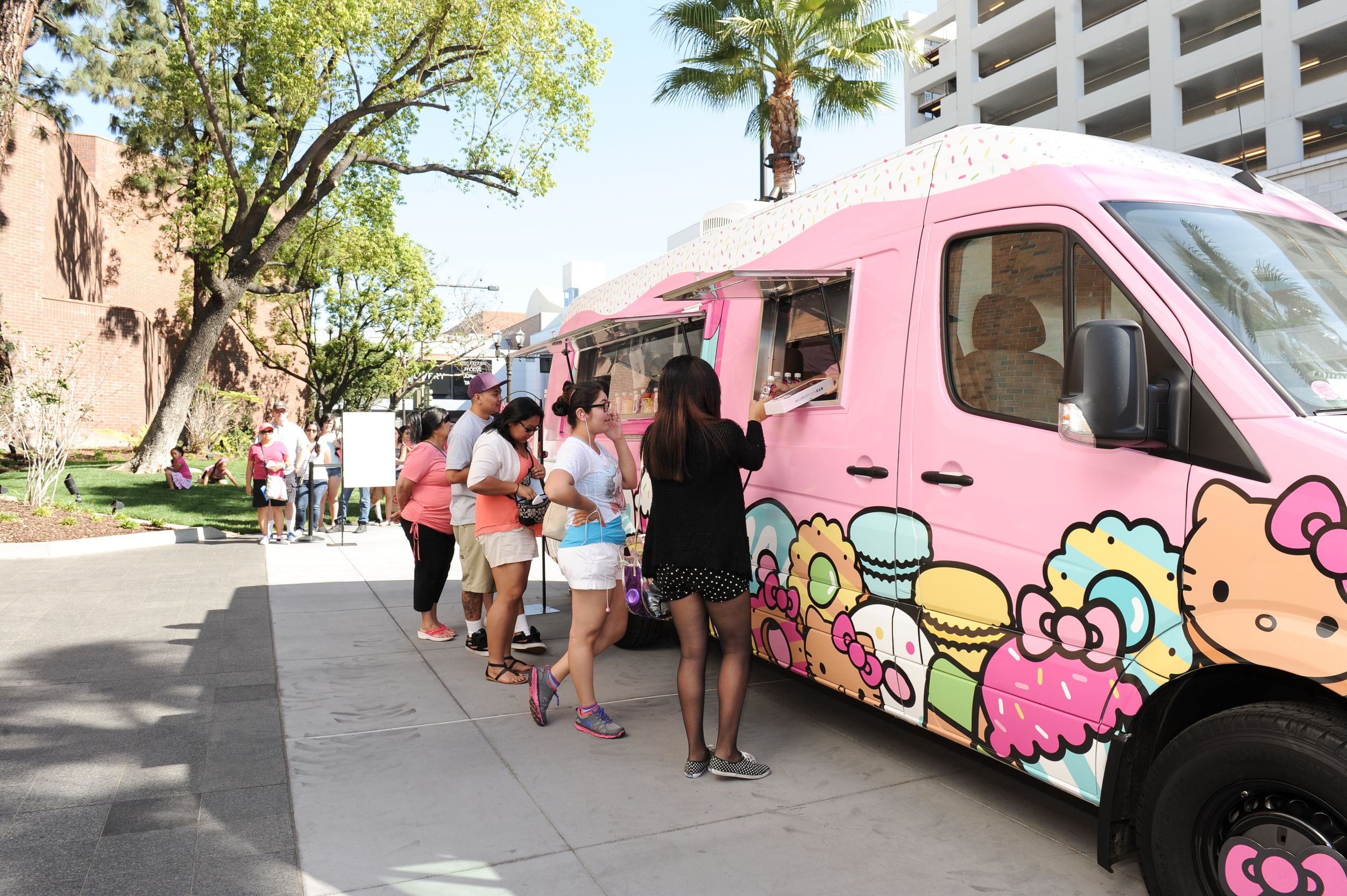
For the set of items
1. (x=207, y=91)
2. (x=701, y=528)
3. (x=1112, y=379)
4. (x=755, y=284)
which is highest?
(x=207, y=91)

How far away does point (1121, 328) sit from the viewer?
264cm

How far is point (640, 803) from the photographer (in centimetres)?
400

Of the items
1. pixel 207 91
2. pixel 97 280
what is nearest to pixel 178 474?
pixel 207 91

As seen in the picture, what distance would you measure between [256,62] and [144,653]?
15670 mm

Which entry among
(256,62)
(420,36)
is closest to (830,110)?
(420,36)

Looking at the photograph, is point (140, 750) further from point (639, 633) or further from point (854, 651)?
point (854, 651)

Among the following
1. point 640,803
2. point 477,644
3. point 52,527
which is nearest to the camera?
point 640,803

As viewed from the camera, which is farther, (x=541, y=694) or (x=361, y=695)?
(x=361, y=695)

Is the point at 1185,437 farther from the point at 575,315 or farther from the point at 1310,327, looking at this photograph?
the point at 575,315

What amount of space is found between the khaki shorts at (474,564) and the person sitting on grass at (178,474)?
1431cm

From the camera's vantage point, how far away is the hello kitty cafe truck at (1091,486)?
251cm

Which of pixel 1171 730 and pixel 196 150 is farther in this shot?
pixel 196 150

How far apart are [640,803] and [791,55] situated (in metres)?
15.0

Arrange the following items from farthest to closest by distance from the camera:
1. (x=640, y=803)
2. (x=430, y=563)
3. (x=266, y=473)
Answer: (x=266, y=473) → (x=430, y=563) → (x=640, y=803)
